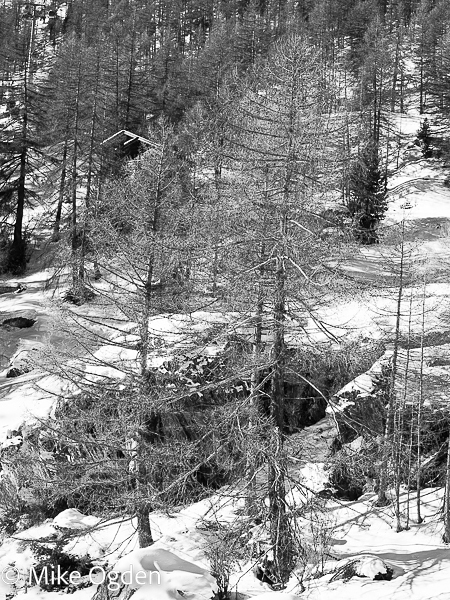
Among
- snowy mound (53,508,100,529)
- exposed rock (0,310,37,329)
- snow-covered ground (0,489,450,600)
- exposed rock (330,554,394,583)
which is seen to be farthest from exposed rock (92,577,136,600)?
exposed rock (0,310,37,329)

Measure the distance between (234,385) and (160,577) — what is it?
6.82 m

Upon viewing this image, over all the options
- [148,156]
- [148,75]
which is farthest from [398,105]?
[148,156]

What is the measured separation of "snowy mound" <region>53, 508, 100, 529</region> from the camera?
40.1ft

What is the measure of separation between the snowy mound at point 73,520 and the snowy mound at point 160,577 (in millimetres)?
4690

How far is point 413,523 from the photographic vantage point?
13.9 metres

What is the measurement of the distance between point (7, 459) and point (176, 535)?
16.6ft

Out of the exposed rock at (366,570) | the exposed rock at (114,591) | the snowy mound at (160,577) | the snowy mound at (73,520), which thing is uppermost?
the snowy mound at (160,577)

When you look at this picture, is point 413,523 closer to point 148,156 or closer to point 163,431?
point 163,431

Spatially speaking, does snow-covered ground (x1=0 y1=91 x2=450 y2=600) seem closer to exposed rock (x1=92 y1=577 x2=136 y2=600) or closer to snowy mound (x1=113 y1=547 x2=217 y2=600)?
snowy mound (x1=113 y1=547 x2=217 y2=600)

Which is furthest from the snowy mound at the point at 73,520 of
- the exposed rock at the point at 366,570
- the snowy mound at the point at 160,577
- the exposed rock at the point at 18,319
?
the exposed rock at the point at 18,319

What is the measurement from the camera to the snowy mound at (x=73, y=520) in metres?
12.2

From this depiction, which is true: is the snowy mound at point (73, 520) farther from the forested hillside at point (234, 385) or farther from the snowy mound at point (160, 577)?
the snowy mound at point (160, 577)

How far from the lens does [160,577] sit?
7.66 metres

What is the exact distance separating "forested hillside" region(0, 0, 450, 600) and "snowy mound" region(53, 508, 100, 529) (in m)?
0.07
